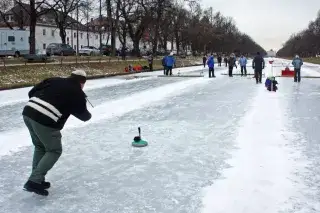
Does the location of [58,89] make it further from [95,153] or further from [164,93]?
[164,93]

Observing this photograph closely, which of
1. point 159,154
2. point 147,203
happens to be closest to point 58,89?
point 147,203

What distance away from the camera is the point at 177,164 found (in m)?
6.43

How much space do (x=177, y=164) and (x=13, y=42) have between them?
40262 mm

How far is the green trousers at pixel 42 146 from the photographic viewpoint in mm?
4793

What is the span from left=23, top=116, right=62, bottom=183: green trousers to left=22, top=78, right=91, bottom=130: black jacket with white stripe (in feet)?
0.25

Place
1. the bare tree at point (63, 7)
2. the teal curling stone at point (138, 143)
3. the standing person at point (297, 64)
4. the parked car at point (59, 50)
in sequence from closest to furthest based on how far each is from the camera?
1. the teal curling stone at point (138, 143)
2. the standing person at point (297, 64)
3. the bare tree at point (63, 7)
4. the parked car at point (59, 50)

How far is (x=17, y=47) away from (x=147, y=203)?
4190cm

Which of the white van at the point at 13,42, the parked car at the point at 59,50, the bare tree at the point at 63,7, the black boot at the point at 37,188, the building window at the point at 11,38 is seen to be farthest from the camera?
the parked car at the point at 59,50

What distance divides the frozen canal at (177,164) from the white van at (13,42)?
3279 cm

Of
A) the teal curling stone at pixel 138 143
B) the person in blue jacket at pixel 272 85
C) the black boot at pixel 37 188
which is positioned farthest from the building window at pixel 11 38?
the black boot at pixel 37 188

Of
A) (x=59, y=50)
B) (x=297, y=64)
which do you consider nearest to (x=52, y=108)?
(x=297, y=64)

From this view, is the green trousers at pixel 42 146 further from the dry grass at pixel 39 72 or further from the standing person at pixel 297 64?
the standing person at pixel 297 64

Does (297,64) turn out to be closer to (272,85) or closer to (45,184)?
(272,85)

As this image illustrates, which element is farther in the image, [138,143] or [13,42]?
[13,42]
